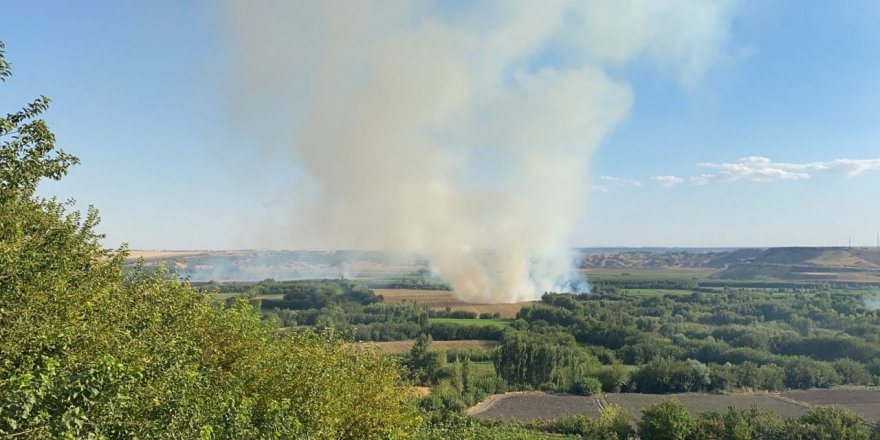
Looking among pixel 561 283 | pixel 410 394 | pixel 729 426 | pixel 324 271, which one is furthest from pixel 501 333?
pixel 324 271

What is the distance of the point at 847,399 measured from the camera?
46125 mm

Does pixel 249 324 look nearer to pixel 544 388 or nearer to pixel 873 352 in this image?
pixel 544 388

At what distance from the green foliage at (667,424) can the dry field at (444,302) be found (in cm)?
5323

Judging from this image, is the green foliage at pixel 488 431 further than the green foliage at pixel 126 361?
Yes

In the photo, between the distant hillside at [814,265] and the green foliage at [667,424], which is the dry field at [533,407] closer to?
the green foliage at [667,424]

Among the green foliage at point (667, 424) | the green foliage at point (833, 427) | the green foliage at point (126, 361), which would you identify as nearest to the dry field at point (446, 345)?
the green foliage at point (667, 424)

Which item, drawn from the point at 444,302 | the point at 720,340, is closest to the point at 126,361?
the point at 720,340

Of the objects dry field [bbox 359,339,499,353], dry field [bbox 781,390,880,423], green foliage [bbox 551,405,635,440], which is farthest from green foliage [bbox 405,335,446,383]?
dry field [bbox 781,390,880,423]

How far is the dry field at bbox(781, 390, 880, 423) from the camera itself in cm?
4194

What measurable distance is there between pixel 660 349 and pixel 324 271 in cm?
14695

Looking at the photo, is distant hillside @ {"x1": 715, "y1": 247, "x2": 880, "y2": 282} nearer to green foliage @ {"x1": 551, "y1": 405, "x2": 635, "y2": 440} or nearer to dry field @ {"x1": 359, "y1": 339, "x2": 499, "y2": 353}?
dry field @ {"x1": 359, "y1": 339, "x2": 499, "y2": 353}

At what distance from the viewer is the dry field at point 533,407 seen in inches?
1677

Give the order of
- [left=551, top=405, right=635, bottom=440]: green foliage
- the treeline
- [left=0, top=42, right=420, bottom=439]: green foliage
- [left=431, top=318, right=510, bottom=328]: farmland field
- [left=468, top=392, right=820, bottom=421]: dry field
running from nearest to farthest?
[left=0, top=42, right=420, bottom=439]: green foliage → [left=551, top=405, right=635, bottom=440]: green foliage → [left=468, top=392, right=820, bottom=421]: dry field → the treeline → [left=431, top=318, right=510, bottom=328]: farmland field

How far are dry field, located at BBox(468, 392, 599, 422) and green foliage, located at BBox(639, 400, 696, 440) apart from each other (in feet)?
29.5
